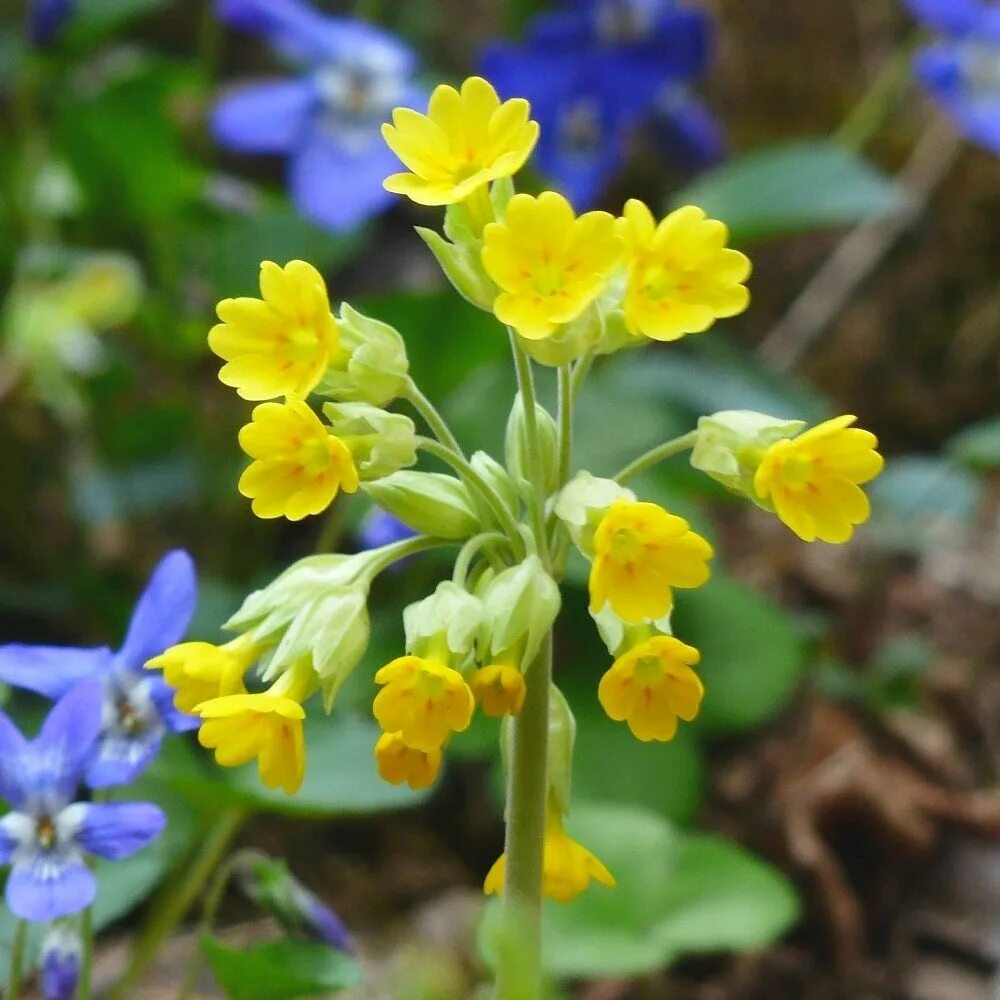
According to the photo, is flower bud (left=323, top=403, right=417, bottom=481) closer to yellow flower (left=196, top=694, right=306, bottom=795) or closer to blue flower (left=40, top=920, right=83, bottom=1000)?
yellow flower (left=196, top=694, right=306, bottom=795)

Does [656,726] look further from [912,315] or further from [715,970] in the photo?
[912,315]

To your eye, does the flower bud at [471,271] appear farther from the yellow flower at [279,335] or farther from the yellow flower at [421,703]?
the yellow flower at [421,703]

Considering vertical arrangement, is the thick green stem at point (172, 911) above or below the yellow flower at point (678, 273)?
below

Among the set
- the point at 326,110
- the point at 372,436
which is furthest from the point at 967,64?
the point at 372,436

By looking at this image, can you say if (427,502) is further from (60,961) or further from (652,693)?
(60,961)

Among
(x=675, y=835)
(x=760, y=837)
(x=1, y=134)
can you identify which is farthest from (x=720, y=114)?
(x=675, y=835)

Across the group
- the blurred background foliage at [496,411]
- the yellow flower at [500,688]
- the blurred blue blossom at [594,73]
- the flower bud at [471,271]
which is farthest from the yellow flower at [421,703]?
the blurred blue blossom at [594,73]

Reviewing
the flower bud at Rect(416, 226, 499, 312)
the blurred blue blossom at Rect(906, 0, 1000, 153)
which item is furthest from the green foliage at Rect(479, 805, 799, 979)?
the blurred blue blossom at Rect(906, 0, 1000, 153)
